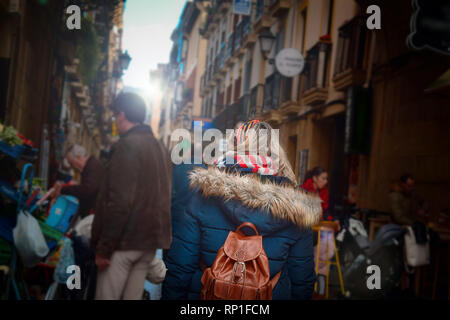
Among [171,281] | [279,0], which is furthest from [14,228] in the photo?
[279,0]

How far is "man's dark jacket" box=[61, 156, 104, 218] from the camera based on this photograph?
4.23 meters

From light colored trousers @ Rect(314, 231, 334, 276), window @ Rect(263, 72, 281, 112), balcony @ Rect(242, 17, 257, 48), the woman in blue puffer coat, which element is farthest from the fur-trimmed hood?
light colored trousers @ Rect(314, 231, 334, 276)

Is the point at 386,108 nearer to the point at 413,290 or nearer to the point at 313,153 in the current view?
the point at 413,290

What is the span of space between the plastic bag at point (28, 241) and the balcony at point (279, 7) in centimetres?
266

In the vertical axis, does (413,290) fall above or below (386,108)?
below

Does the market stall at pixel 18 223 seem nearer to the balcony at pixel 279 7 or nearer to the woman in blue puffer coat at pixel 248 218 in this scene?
the woman in blue puffer coat at pixel 248 218

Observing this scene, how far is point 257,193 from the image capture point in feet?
7.90

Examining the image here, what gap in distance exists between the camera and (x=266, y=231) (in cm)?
240

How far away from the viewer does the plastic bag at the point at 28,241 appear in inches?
152

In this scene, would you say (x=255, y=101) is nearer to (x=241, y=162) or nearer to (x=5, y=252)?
(x=241, y=162)

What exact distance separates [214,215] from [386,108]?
5.47m

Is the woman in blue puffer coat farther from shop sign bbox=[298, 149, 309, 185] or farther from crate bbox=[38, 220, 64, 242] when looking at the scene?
crate bbox=[38, 220, 64, 242]

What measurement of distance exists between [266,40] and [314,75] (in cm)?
117

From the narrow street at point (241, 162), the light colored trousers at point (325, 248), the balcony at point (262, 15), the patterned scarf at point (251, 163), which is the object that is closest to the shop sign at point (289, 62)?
the narrow street at point (241, 162)
